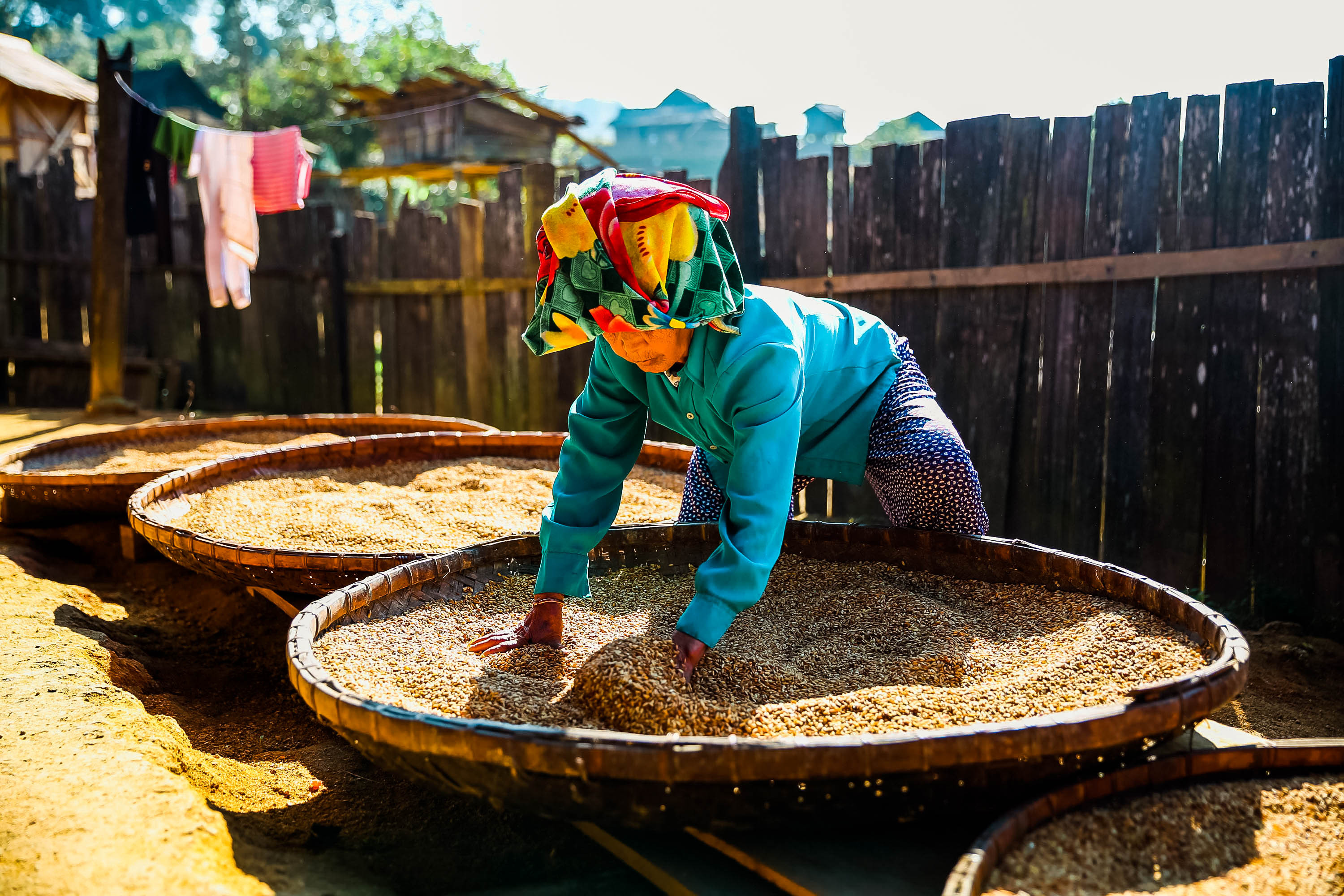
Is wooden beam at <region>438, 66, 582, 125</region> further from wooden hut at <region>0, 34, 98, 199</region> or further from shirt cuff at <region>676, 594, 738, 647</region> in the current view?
shirt cuff at <region>676, 594, 738, 647</region>

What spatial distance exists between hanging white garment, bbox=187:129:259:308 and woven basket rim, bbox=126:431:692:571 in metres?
1.88

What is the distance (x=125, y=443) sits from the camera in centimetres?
383

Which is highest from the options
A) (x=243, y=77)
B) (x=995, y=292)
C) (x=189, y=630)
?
(x=243, y=77)

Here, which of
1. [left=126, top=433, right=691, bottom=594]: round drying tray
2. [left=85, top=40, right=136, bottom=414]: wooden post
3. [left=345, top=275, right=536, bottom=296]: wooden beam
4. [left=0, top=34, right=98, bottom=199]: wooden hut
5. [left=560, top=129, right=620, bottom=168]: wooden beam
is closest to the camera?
[left=126, top=433, right=691, bottom=594]: round drying tray

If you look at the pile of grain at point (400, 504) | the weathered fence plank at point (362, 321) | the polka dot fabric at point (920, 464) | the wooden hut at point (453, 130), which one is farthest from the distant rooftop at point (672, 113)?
the polka dot fabric at point (920, 464)

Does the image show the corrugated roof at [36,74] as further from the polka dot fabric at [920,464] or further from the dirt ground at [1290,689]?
the dirt ground at [1290,689]

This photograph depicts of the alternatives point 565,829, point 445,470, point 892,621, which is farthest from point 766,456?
point 445,470

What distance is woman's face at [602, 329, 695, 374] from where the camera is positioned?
1.60 meters

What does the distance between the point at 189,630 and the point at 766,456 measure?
77.5 inches

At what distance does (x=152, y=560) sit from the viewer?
311 cm

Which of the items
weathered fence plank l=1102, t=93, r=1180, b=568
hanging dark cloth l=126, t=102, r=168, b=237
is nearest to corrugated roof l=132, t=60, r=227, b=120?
hanging dark cloth l=126, t=102, r=168, b=237

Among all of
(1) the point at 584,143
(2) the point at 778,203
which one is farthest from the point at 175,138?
(1) the point at 584,143

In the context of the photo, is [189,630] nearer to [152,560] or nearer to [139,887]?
[152,560]

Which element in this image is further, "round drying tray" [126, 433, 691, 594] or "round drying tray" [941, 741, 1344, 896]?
"round drying tray" [126, 433, 691, 594]
